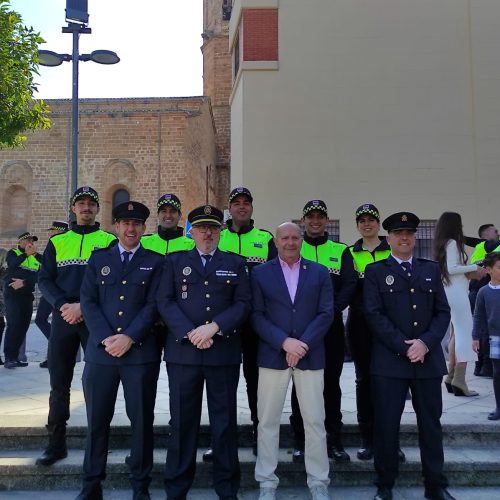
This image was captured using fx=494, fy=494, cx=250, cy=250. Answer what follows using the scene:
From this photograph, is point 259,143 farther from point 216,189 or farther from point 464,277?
point 216,189

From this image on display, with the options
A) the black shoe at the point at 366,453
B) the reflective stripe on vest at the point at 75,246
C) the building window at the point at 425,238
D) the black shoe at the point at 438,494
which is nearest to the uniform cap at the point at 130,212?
the reflective stripe on vest at the point at 75,246

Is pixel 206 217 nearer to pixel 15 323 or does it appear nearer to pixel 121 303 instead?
pixel 121 303

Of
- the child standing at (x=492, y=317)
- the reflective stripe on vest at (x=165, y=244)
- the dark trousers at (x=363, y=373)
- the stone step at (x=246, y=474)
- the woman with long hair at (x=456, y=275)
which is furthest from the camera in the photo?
the woman with long hair at (x=456, y=275)

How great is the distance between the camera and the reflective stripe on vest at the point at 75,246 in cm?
448

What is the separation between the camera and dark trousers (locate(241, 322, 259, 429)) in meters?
4.45

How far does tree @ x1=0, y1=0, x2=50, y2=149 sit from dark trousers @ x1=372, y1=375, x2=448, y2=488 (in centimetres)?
704

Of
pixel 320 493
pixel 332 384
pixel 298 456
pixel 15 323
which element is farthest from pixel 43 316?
pixel 320 493

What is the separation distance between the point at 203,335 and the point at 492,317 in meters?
3.37

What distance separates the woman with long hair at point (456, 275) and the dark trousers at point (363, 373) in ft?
6.16

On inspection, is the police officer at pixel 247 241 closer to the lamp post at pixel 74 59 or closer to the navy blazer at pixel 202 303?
the navy blazer at pixel 202 303

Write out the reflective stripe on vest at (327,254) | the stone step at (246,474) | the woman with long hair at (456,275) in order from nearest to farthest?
the stone step at (246,474)
the reflective stripe on vest at (327,254)
the woman with long hair at (456,275)

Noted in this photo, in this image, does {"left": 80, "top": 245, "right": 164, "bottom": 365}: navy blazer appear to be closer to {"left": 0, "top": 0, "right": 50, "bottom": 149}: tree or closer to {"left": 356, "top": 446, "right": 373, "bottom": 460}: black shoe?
{"left": 356, "top": 446, "right": 373, "bottom": 460}: black shoe

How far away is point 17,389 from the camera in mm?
6805

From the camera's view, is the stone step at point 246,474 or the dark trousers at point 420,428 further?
the stone step at point 246,474
